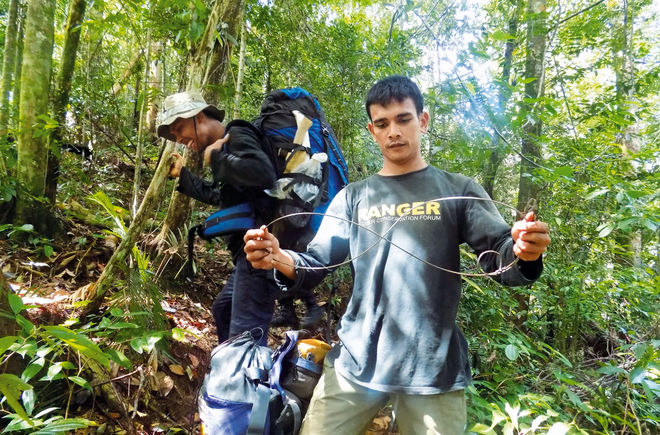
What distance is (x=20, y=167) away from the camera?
3457 mm

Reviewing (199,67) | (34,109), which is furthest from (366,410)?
(34,109)

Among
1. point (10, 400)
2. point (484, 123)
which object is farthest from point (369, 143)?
point (10, 400)

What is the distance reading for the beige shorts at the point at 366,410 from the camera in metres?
1.41

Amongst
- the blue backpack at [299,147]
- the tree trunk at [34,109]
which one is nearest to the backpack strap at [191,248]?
the blue backpack at [299,147]

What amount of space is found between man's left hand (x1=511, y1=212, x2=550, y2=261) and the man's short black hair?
2.87 ft

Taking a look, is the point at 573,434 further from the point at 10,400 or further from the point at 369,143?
the point at 369,143

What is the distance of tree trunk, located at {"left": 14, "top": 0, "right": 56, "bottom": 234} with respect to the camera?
338cm

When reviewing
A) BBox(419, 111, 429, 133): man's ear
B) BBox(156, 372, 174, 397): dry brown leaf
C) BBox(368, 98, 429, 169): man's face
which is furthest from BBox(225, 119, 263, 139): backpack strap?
BBox(156, 372, 174, 397): dry brown leaf

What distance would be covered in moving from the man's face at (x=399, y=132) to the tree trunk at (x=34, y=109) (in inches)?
138

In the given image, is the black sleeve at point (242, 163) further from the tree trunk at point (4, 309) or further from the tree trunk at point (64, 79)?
the tree trunk at point (64, 79)

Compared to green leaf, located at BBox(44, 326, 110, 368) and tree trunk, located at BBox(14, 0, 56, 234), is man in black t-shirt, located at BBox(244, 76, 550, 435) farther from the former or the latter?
tree trunk, located at BBox(14, 0, 56, 234)

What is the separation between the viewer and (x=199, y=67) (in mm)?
3125

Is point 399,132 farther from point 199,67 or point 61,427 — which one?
point 199,67

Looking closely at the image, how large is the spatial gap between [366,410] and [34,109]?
163 inches
